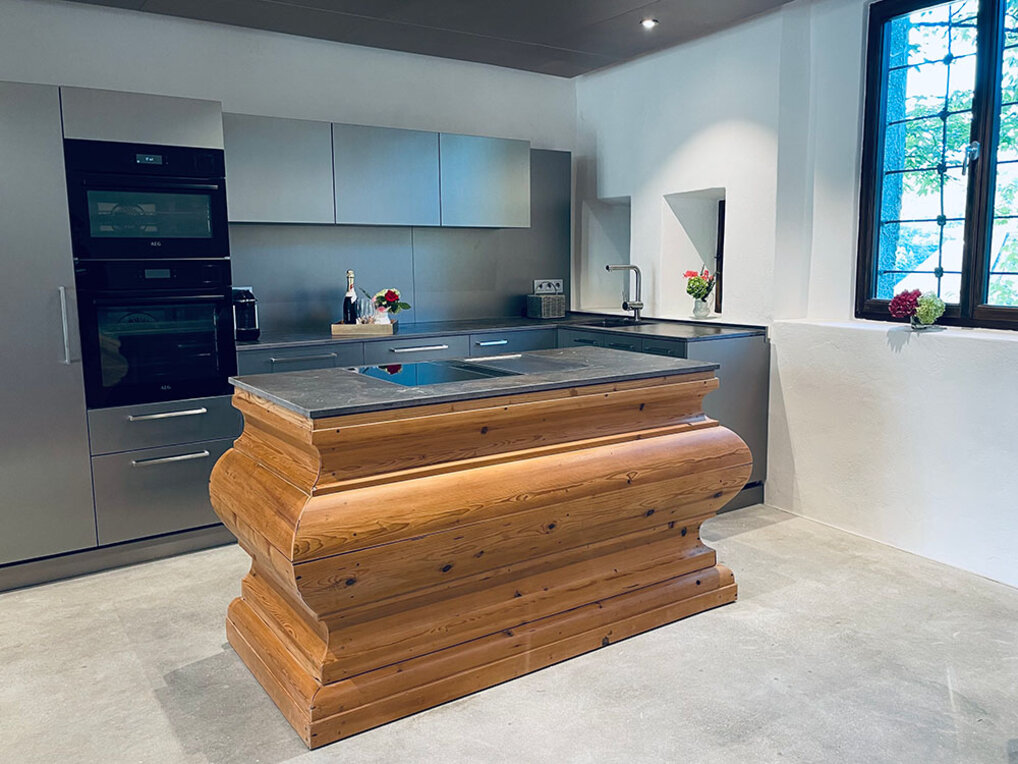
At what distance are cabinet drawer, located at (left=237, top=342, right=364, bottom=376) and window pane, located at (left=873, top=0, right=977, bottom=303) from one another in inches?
104

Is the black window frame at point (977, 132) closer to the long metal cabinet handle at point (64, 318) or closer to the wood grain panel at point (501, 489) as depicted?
the wood grain panel at point (501, 489)

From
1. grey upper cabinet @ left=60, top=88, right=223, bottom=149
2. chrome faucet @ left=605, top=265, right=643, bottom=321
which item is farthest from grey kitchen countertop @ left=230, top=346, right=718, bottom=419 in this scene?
chrome faucet @ left=605, top=265, right=643, bottom=321

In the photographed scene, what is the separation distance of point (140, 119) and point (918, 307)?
3.42 m

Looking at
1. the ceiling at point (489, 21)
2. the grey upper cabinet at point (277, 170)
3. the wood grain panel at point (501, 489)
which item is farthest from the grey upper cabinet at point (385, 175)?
the wood grain panel at point (501, 489)

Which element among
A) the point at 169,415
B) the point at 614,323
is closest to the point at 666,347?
the point at 614,323

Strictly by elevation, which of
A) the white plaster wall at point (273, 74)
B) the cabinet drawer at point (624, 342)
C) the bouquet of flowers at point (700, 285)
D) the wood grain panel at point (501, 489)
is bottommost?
the wood grain panel at point (501, 489)

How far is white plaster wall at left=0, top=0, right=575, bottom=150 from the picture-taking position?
365 centimetres

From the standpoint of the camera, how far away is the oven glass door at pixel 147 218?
3203 millimetres

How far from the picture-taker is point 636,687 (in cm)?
240

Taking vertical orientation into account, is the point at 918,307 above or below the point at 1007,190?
below

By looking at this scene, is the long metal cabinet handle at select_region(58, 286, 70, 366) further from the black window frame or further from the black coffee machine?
the black window frame

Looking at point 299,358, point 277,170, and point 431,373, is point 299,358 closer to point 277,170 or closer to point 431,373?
point 277,170

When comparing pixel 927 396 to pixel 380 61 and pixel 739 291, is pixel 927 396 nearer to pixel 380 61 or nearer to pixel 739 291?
pixel 739 291

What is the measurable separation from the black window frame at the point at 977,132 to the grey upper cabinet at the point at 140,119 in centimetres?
302
